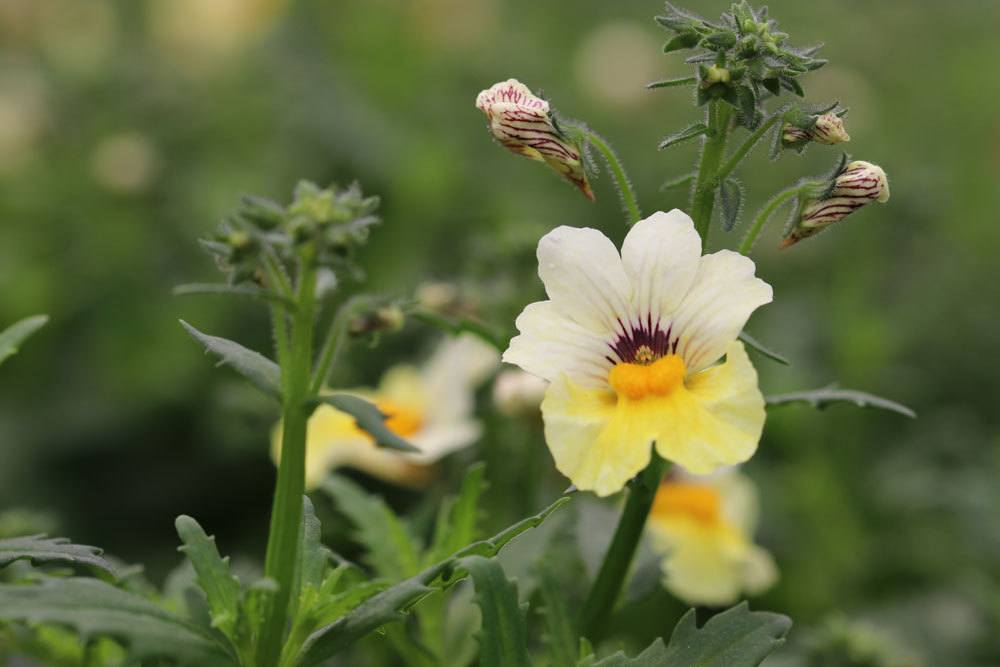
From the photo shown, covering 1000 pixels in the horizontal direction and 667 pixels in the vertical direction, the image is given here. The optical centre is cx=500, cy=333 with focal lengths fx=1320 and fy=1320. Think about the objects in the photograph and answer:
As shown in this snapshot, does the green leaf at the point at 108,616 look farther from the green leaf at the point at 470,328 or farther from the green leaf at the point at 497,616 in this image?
the green leaf at the point at 470,328

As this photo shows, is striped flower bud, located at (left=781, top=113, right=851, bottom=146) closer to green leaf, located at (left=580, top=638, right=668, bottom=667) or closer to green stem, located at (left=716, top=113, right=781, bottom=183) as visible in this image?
green stem, located at (left=716, top=113, right=781, bottom=183)

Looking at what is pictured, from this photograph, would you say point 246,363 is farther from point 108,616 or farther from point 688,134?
point 688,134

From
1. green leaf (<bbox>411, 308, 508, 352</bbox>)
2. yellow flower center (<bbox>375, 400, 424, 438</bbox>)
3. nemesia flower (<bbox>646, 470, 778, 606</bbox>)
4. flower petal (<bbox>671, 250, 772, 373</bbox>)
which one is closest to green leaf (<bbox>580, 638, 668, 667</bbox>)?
flower petal (<bbox>671, 250, 772, 373</bbox>)

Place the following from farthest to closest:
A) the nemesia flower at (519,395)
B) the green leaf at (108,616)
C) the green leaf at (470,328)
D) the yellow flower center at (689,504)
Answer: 1. the yellow flower center at (689,504)
2. the nemesia flower at (519,395)
3. the green leaf at (470,328)
4. the green leaf at (108,616)

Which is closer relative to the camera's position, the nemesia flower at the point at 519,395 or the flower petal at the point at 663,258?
the flower petal at the point at 663,258

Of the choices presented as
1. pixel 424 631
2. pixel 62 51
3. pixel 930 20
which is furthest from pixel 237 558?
pixel 930 20

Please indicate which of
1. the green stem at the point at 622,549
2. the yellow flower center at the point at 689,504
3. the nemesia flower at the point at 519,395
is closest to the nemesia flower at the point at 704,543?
the yellow flower center at the point at 689,504

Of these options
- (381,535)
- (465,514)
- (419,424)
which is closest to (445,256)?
(419,424)

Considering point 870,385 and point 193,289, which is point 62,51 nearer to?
point 870,385
